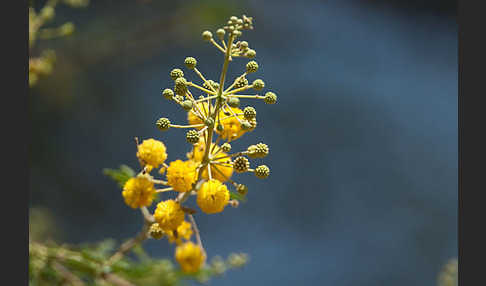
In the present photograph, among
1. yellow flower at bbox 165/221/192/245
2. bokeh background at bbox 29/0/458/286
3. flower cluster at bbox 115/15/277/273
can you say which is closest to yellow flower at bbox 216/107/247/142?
flower cluster at bbox 115/15/277/273

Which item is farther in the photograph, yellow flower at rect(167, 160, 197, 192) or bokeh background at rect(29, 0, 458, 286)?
bokeh background at rect(29, 0, 458, 286)

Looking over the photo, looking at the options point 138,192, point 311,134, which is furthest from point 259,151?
point 311,134

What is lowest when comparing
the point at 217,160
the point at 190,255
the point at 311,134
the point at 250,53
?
the point at 190,255

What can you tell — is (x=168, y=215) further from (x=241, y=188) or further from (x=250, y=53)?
(x=250, y=53)

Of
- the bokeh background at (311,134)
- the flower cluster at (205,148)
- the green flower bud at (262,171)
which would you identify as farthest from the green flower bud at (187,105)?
the bokeh background at (311,134)

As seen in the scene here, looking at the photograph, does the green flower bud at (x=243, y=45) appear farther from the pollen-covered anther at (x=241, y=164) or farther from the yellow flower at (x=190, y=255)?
the yellow flower at (x=190, y=255)

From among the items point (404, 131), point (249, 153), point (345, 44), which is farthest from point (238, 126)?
point (404, 131)

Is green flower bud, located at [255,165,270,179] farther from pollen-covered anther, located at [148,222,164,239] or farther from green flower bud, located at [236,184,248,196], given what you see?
pollen-covered anther, located at [148,222,164,239]
